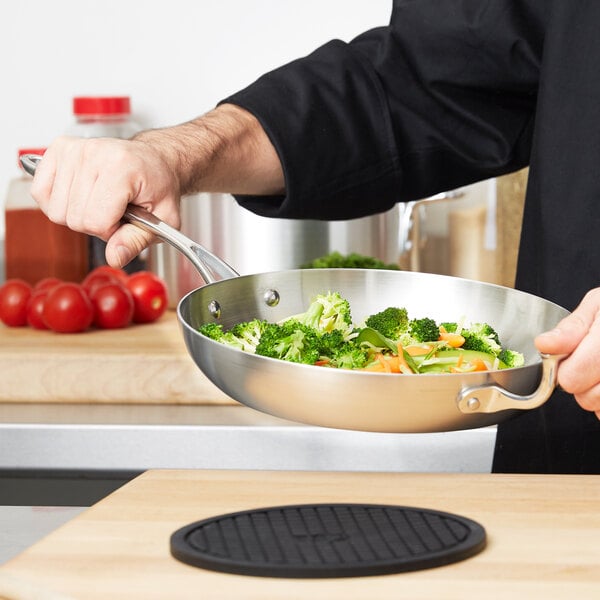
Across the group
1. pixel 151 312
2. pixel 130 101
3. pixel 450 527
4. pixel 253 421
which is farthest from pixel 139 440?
pixel 130 101

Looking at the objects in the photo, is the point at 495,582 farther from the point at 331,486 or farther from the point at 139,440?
the point at 139,440

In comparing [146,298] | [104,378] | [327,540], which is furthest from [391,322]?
[146,298]

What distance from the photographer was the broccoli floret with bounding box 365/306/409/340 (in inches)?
38.8

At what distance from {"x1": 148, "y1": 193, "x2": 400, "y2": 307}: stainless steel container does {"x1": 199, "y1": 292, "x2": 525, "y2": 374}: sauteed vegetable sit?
2.76 feet

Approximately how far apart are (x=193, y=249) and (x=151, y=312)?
866mm

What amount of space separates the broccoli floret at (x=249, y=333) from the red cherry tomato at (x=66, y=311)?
808 millimetres

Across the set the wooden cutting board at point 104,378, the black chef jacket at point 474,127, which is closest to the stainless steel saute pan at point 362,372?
the black chef jacket at point 474,127

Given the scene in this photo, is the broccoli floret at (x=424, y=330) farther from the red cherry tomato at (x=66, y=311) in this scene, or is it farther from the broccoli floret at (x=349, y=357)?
the red cherry tomato at (x=66, y=311)

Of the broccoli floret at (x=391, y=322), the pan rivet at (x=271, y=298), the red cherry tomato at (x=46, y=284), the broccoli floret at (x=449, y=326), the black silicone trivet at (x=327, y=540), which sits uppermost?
the pan rivet at (x=271, y=298)

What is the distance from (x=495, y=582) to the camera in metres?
0.73

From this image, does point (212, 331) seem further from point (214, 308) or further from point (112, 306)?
point (112, 306)

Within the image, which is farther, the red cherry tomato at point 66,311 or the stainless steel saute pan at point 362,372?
the red cherry tomato at point 66,311

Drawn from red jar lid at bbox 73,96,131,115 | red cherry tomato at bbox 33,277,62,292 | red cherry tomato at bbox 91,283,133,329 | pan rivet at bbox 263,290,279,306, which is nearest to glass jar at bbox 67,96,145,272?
red jar lid at bbox 73,96,131,115

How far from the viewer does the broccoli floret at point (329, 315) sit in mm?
986
